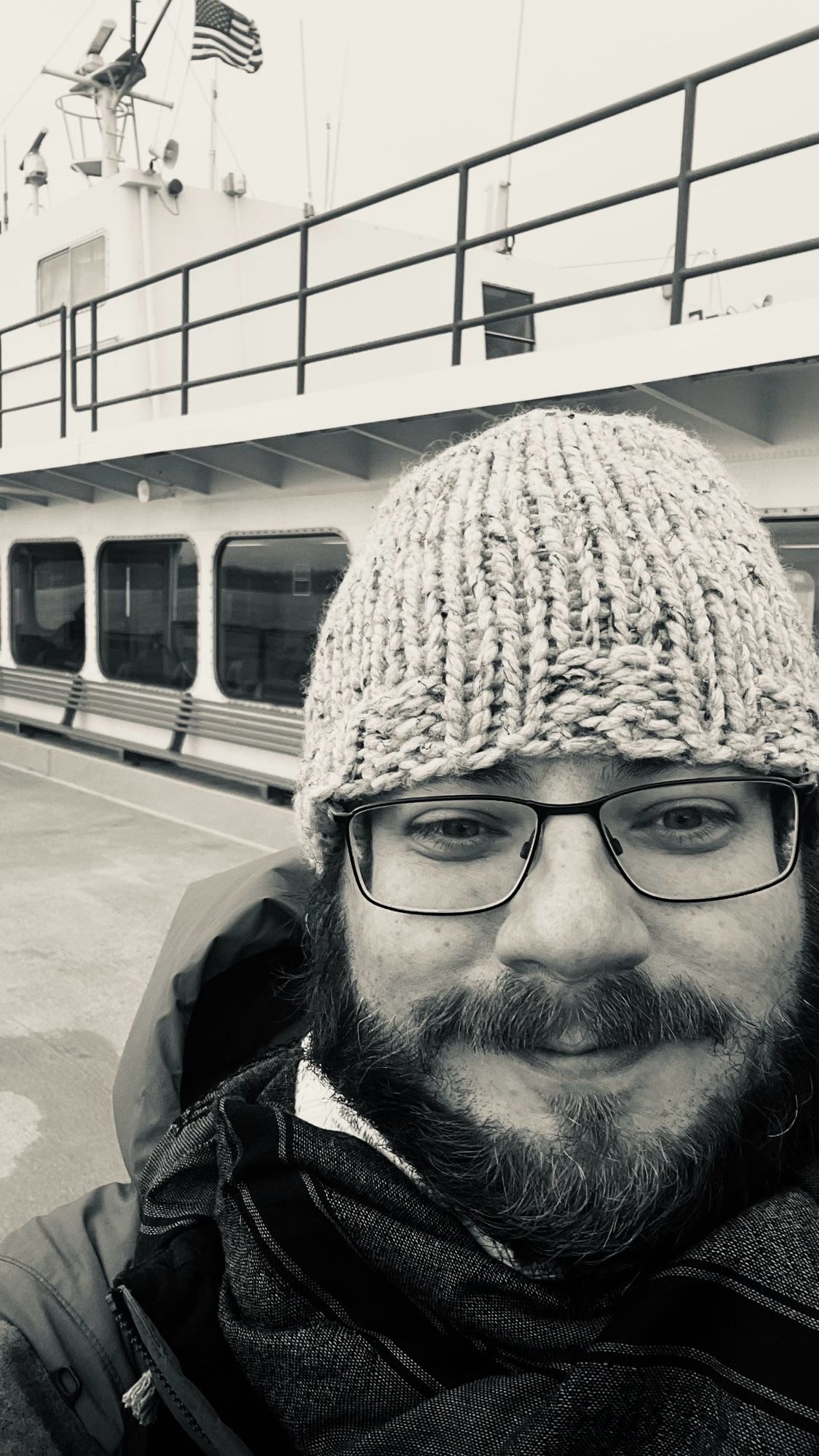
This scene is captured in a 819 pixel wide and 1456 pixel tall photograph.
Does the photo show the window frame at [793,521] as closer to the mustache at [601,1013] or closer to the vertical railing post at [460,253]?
the vertical railing post at [460,253]

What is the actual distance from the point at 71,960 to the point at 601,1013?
14.4 feet

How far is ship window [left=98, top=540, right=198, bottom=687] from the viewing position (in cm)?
823

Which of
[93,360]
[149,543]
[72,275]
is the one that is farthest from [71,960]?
[72,275]

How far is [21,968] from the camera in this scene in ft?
15.8

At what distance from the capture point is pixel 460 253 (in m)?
5.19

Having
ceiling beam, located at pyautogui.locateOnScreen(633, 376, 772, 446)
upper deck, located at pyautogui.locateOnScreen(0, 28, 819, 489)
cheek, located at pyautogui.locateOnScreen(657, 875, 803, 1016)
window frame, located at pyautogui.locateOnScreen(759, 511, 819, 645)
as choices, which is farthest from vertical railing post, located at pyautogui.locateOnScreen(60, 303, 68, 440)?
cheek, located at pyautogui.locateOnScreen(657, 875, 803, 1016)

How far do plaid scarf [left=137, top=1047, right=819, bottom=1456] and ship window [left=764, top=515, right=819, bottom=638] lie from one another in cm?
393

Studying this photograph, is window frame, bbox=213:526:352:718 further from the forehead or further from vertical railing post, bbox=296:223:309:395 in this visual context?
the forehead

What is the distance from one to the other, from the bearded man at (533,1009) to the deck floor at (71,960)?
7.18ft

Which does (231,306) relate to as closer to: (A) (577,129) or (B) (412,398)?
(B) (412,398)

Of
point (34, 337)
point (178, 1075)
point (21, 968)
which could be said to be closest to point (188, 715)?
point (21, 968)

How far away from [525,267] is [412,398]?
4.97 metres

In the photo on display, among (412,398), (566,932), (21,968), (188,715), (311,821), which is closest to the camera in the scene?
(566,932)

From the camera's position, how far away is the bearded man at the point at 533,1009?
1069mm
